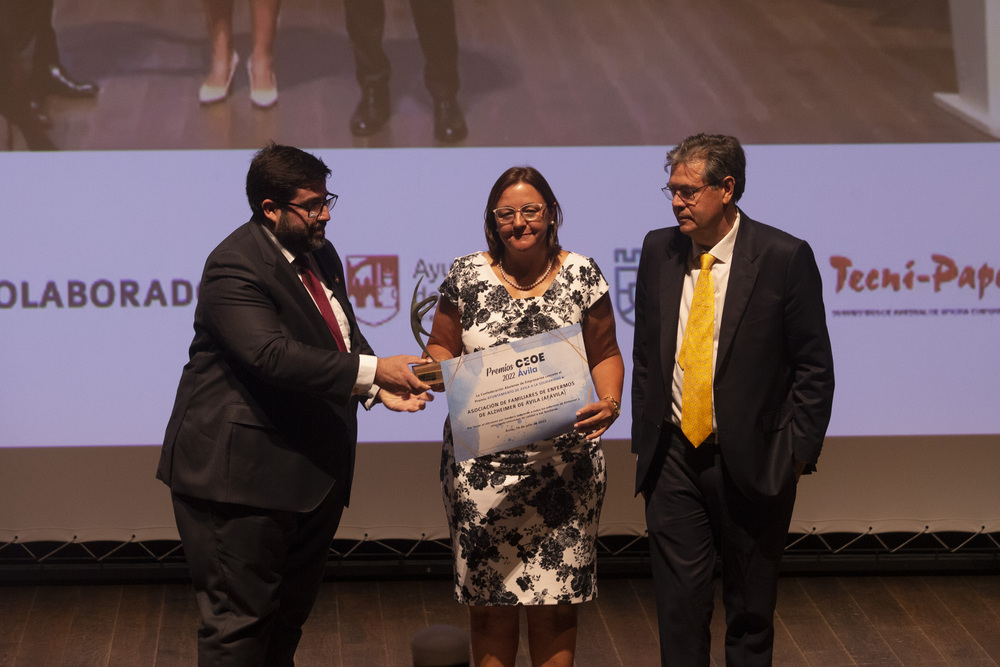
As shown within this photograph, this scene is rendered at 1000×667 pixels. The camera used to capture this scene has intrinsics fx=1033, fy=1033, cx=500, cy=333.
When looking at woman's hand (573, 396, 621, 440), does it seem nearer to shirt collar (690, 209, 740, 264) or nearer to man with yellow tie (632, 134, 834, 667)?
man with yellow tie (632, 134, 834, 667)

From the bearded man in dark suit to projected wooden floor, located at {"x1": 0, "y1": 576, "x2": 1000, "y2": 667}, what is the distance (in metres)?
1.22

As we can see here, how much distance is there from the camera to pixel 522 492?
9.00 ft

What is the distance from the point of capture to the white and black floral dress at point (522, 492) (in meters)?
2.74

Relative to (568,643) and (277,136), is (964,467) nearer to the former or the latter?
(568,643)

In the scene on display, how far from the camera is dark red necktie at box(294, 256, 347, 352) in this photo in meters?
2.65

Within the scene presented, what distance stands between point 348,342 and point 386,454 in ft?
5.78

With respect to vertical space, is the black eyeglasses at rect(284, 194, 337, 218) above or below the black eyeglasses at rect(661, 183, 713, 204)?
below

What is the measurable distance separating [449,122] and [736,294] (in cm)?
191

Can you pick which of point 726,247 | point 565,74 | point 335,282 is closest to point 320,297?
point 335,282

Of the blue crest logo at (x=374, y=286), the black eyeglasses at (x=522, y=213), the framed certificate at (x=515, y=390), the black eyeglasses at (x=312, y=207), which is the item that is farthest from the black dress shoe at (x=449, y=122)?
the framed certificate at (x=515, y=390)

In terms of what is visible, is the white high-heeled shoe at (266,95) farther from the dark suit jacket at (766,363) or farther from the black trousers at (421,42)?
the dark suit jacket at (766,363)

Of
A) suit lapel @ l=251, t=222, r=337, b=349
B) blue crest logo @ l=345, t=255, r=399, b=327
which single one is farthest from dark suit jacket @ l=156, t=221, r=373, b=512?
blue crest logo @ l=345, t=255, r=399, b=327

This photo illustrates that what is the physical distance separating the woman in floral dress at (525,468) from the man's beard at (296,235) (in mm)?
410

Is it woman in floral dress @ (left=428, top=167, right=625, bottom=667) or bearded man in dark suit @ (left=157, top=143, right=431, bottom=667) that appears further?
woman in floral dress @ (left=428, top=167, right=625, bottom=667)
